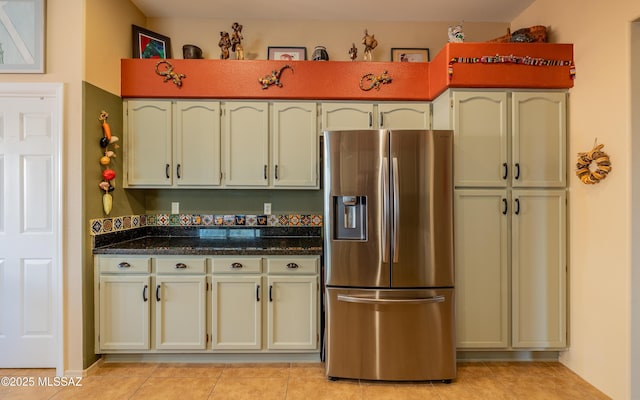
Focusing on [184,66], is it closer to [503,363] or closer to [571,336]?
[503,363]

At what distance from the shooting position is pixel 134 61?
2854mm

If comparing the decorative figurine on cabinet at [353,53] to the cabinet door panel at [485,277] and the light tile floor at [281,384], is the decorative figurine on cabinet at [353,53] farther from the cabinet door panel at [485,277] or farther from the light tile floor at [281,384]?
the light tile floor at [281,384]

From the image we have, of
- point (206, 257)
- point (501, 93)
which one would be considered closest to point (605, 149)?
point (501, 93)

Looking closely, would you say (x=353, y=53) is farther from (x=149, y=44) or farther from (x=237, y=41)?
(x=149, y=44)

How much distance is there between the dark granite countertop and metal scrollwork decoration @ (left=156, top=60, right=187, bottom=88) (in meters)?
1.38

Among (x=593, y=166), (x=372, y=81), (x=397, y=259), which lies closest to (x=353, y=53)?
(x=372, y=81)

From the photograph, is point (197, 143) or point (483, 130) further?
point (197, 143)

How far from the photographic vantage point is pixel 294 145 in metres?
2.95

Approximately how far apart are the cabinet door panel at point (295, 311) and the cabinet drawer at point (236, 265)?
0.16 meters

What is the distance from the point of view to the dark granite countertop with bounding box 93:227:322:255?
255 cm

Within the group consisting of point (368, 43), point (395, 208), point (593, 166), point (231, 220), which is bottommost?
point (231, 220)

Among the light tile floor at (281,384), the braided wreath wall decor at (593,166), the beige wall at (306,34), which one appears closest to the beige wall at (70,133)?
the light tile floor at (281,384)

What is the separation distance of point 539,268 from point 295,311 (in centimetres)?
191

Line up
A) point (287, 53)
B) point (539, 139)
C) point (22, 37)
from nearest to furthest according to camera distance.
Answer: point (22, 37) → point (539, 139) → point (287, 53)
